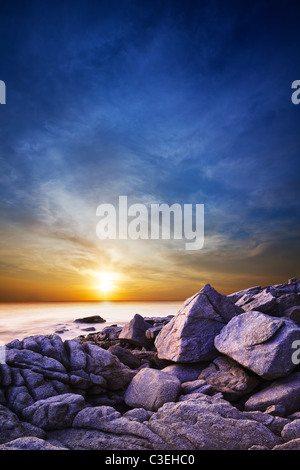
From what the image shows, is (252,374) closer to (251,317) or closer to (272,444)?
(251,317)

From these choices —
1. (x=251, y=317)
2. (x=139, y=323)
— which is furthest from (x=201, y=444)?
(x=139, y=323)

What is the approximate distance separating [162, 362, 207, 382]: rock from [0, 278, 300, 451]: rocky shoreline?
4 centimetres

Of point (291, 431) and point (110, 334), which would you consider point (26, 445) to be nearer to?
point (291, 431)

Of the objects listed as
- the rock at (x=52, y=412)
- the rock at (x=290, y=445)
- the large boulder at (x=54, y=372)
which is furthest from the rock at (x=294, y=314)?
the rock at (x=52, y=412)

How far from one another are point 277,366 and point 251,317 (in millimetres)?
2031

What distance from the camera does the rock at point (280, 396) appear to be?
7.31m

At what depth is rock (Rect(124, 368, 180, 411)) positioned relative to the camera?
7.94 metres

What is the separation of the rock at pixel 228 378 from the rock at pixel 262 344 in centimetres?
49

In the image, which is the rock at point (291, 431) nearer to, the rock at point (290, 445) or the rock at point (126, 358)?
the rock at point (290, 445)

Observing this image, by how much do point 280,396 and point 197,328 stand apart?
13.5ft

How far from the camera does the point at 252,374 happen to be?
866cm
